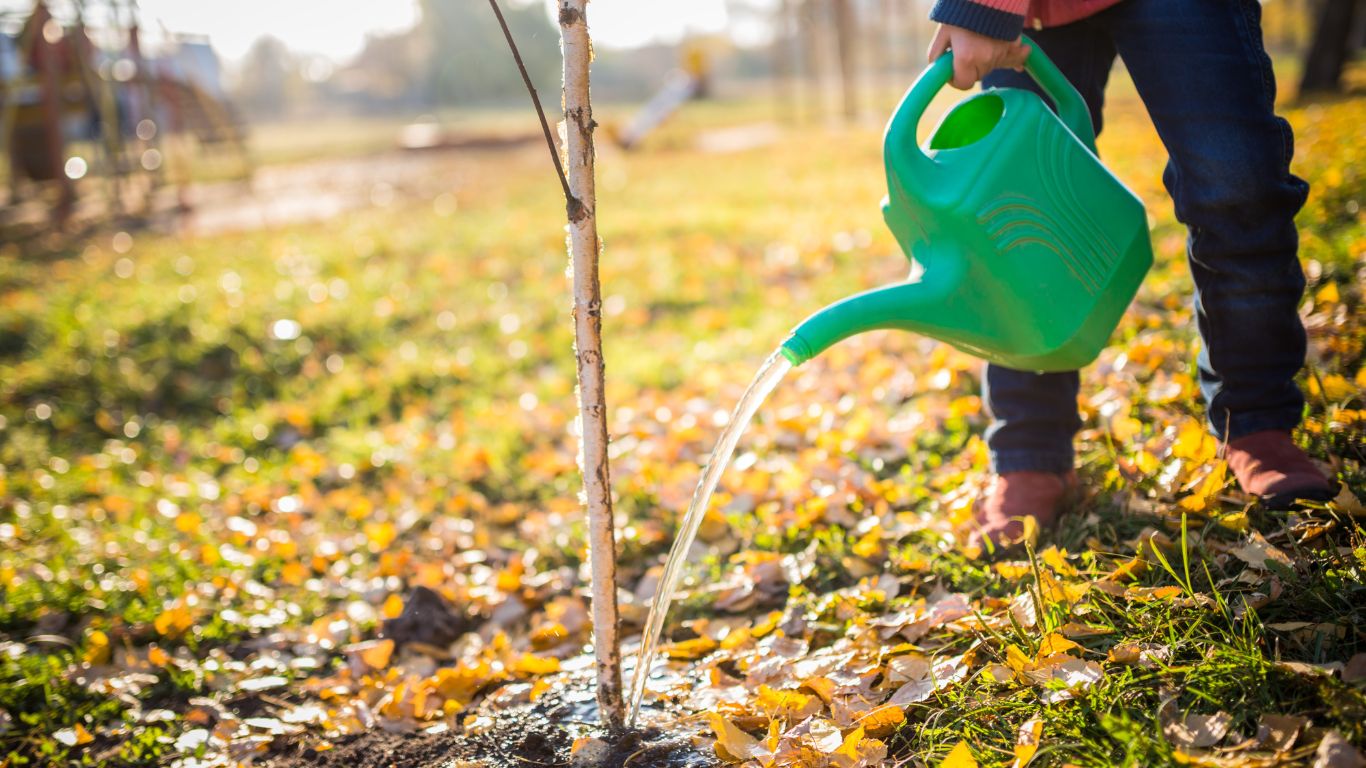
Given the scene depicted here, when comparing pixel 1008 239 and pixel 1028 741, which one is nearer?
pixel 1028 741

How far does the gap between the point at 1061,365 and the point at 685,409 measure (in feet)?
6.37

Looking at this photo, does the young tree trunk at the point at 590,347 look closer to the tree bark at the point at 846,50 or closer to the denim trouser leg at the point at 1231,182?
the denim trouser leg at the point at 1231,182

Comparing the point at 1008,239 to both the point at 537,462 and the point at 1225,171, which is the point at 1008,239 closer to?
the point at 1225,171

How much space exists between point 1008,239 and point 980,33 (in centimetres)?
35

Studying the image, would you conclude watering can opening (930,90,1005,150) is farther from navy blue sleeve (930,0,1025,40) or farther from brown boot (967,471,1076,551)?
brown boot (967,471,1076,551)

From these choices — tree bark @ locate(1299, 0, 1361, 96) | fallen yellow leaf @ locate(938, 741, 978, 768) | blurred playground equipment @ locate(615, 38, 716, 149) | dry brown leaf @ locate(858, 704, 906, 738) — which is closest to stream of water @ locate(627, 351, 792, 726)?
dry brown leaf @ locate(858, 704, 906, 738)

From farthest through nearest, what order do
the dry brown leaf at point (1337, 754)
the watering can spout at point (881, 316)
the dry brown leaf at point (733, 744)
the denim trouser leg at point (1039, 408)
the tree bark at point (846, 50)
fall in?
1. the tree bark at point (846, 50)
2. the denim trouser leg at point (1039, 408)
3. the dry brown leaf at point (733, 744)
4. the watering can spout at point (881, 316)
5. the dry brown leaf at point (1337, 754)

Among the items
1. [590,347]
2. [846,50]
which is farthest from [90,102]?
[846,50]

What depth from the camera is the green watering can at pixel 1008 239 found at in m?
1.45

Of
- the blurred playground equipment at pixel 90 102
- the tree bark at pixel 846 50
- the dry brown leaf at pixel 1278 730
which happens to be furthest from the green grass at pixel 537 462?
the tree bark at pixel 846 50

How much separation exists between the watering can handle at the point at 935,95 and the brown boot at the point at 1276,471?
610 mm

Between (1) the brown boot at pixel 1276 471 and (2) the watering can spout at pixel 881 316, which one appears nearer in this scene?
(2) the watering can spout at pixel 881 316

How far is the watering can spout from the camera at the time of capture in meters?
1.36

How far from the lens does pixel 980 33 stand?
1.53 meters
